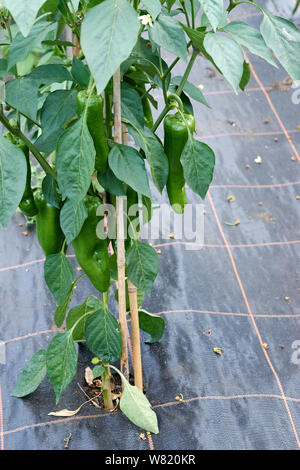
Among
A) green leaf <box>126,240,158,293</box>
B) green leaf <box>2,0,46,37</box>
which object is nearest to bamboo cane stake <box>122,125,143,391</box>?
green leaf <box>126,240,158,293</box>

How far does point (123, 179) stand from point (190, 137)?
178mm

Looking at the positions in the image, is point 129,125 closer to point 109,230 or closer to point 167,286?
point 109,230

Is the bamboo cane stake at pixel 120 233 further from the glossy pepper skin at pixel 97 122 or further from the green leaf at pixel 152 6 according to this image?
the green leaf at pixel 152 6

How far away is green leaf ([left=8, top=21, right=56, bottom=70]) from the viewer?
3.77 ft

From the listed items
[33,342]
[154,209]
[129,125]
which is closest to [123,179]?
[129,125]

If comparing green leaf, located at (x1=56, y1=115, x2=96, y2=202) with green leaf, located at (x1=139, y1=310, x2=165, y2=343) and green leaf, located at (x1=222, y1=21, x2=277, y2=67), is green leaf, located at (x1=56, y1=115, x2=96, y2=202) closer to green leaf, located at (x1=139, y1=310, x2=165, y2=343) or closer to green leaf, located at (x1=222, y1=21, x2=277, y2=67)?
green leaf, located at (x1=222, y1=21, x2=277, y2=67)

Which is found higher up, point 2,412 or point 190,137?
point 190,137

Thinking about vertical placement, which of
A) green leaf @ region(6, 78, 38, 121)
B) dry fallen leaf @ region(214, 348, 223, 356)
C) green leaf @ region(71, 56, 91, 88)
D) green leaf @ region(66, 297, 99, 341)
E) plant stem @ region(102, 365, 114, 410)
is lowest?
dry fallen leaf @ region(214, 348, 223, 356)

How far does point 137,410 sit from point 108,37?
3.22 feet

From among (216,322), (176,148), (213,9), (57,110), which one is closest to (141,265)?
(176,148)

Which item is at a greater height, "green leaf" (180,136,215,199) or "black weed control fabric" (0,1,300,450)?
"green leaf" (180,136,215,199)

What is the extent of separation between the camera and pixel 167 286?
2.24 meters

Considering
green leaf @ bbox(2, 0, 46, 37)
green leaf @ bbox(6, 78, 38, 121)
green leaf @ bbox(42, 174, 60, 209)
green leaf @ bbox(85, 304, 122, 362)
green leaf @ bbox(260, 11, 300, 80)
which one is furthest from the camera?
green leaf @ bbox(85, 304, 122, 362)

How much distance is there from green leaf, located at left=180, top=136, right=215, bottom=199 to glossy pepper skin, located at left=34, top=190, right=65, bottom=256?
39 cm
